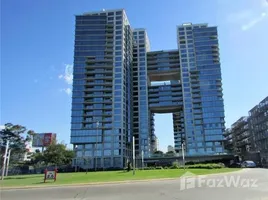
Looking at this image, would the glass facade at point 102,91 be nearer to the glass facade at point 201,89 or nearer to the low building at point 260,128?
the glass facade at point 201,89

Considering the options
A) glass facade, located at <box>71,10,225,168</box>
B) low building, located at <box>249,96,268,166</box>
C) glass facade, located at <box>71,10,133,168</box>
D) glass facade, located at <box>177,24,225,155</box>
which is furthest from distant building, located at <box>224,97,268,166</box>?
glass facade, located at <box>71,10,133,168</box>

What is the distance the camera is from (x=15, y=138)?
9962 centimetres

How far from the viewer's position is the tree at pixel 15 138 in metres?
98.0

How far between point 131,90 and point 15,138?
2357 inches

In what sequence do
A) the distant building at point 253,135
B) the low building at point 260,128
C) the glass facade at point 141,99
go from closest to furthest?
the low building at point 260,128
the distant building at point 253,135
the glass facade at point 141,99

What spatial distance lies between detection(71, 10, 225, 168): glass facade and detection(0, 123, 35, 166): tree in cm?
2037

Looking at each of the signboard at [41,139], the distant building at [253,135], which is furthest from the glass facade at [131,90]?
the signboard at [41,139]

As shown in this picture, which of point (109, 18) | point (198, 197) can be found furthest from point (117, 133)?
point (198, 197)

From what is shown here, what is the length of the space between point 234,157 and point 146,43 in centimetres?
7500

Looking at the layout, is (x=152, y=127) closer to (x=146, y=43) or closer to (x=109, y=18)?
(x=146, y=43)

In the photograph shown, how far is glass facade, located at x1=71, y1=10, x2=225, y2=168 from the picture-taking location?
11606 cm

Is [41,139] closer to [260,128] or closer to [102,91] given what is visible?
[102,91]

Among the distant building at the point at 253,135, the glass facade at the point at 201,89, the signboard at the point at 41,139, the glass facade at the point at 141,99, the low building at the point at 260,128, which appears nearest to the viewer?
the signboard at the point at 41,139

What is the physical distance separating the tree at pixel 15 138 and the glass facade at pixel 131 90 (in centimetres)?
2037
